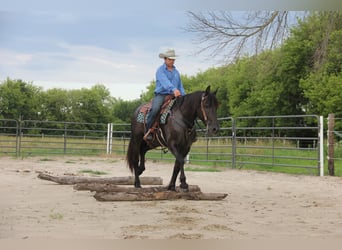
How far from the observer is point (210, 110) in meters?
4.05

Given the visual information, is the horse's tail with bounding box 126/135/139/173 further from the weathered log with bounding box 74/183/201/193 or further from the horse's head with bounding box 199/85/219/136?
the horse's head with bounding box 199/85/219/136

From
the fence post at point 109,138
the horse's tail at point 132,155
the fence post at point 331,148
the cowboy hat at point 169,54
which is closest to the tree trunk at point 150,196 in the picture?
the horse's tail at point 132,155

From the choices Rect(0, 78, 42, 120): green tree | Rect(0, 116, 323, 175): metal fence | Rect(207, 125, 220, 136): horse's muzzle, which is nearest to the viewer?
Rect(207, 125, 220, 136): horse's muzzle

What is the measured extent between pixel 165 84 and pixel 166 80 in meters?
0.04

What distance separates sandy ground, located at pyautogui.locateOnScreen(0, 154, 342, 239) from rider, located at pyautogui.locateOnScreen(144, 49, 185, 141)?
86 cm

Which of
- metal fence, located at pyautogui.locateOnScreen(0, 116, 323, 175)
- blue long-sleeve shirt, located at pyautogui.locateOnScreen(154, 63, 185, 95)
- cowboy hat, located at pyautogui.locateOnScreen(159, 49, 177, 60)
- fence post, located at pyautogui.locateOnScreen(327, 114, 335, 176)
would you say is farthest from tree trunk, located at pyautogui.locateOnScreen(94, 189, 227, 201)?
metal fence, located at pyautogui.locateOnScreen(0, 116, 323, 175)

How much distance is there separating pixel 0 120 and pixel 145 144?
6.78m

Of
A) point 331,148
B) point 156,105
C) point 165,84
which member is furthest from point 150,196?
point 331,148

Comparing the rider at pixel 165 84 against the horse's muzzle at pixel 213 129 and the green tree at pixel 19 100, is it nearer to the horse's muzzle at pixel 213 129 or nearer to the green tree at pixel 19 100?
the horse's muzzle at pixel 213 129

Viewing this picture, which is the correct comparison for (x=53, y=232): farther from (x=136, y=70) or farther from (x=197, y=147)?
(x=197, y=147)

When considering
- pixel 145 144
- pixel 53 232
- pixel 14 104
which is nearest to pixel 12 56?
pixel 145 144

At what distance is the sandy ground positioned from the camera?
8.82ft

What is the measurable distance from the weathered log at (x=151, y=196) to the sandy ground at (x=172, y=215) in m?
0.07

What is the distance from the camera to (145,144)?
4.92 meters
